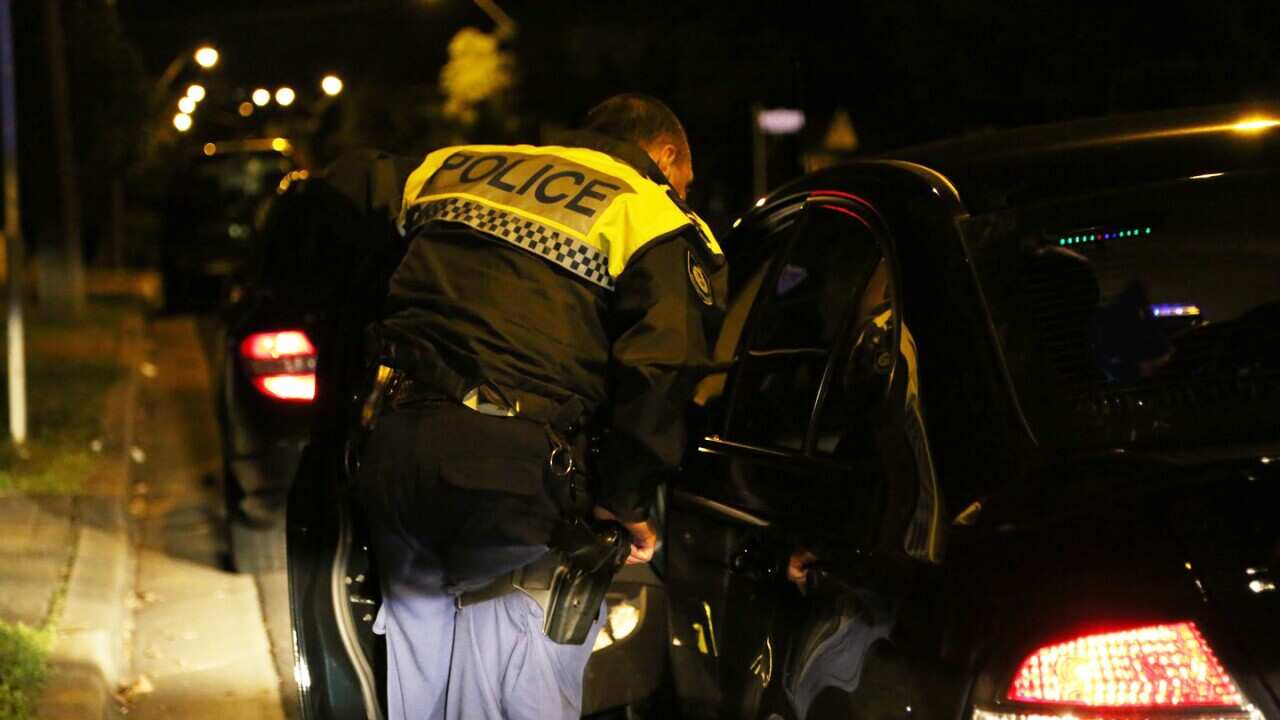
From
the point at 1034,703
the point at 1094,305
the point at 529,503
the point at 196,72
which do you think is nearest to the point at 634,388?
the point at 529,503

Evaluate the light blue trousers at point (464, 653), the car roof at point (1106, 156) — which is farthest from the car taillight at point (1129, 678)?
the light blue trousers at point (464, 653)

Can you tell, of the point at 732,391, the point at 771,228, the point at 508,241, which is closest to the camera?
the point at 508,241

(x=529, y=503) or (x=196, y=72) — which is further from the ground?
(x=196, y=72)

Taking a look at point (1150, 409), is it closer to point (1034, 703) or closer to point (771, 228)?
point (1034, 703)

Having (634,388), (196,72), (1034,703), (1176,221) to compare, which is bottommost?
(1034,703)

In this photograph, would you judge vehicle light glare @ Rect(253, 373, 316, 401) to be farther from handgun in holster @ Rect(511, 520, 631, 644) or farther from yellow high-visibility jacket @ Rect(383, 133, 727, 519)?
handgun in holster @ Rect(511, 520, 631, 644)

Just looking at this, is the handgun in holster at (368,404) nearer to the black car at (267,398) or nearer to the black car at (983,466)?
the black car at (983,466)

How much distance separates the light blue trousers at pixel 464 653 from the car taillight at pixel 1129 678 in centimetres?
118

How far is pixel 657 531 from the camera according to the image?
3545 mm

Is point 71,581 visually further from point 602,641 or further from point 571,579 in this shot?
point 571,579

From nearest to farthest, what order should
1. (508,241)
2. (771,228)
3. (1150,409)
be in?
(1150,409) → (508,241) → (771,228)

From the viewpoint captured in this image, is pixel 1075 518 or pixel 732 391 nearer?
pixel 1075 518

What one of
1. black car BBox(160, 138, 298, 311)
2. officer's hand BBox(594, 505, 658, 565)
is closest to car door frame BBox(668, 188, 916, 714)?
officer's hand BBox(594, 505, 658, 565)

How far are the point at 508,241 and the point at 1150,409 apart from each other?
1.19 m
